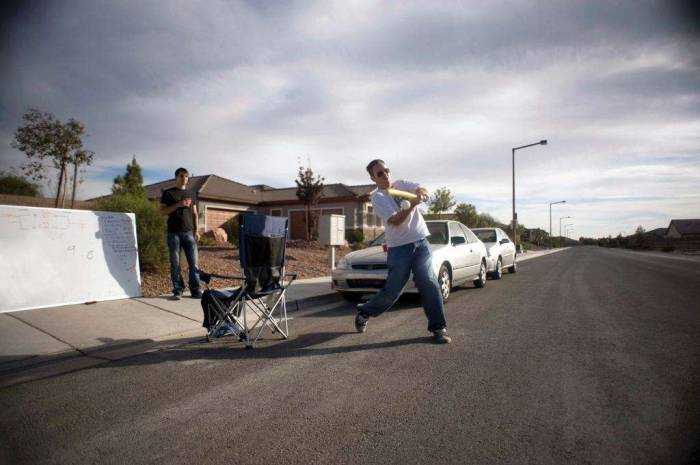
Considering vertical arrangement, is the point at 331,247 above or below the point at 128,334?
above

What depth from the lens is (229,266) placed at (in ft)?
31.0

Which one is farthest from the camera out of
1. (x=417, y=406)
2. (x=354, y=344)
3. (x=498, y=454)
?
(x=354, y=344)

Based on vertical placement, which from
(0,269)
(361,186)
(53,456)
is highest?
(361,186)

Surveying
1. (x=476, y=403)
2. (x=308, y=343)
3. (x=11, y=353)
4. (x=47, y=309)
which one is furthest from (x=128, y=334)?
(x=476, y=403)

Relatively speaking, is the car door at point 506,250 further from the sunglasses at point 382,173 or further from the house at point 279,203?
the house at point 279,203

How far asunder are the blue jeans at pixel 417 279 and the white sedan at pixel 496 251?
5750 millimetres

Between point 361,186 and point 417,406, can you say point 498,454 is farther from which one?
point 361,186

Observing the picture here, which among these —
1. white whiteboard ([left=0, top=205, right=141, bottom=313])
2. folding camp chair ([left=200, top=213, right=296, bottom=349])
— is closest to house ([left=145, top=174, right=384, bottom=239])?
white whiteboard ([left=0, top=205, right=141, bottom=313])

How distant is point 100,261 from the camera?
5688mm

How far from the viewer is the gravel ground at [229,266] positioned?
21.9ft

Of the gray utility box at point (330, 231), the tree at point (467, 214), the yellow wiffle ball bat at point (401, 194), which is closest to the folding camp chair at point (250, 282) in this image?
the yellow wiffle ball bat at point (401, 194)

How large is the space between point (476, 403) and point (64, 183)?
45.6 feet

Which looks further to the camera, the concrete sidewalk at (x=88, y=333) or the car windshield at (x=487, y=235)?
the car windshield at (x=487, y=235)

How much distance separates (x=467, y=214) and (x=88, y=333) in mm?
30881
